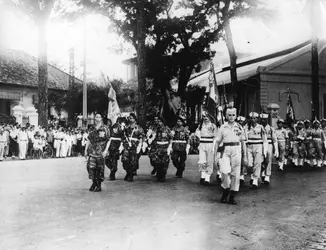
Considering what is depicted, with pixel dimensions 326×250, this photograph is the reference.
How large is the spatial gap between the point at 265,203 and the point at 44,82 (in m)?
20.9

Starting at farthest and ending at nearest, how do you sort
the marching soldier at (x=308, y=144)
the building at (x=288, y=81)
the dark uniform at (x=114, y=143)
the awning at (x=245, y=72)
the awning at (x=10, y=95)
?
the awning at (x=10, y=95)
the awning at (x=245, y=72)
the building at (x=288, y=81)
the marching soldier at (x=308, y=144)
the dark uniform at (x=114, y=143)

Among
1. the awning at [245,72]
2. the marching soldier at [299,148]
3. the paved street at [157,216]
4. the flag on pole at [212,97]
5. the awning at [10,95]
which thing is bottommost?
the paved street at [157,216]

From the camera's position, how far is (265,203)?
30.3 feet

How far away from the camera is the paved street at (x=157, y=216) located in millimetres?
6129

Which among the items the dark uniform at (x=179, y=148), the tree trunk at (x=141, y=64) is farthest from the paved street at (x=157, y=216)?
the tree trunk at (x=141, y=64)

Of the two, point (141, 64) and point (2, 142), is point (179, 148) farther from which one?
point (141, 64)

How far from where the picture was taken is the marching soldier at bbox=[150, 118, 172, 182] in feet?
41.8

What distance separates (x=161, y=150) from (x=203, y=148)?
1207mm

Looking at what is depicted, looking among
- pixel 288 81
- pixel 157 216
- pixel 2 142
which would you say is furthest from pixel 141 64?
pixel 157 216

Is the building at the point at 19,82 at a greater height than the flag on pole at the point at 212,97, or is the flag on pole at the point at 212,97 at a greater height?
the building at the point at 19,82

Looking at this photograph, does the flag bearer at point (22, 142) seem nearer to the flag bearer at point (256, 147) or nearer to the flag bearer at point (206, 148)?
the flag bearer at point (206, 148)

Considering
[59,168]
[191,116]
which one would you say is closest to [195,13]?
[191,116]

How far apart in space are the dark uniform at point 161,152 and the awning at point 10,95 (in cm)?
2651

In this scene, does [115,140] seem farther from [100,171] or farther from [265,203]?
[265,203]
